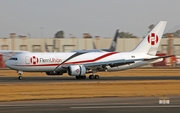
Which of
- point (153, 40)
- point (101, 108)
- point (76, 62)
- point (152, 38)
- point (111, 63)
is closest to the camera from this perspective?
point (101, 108)

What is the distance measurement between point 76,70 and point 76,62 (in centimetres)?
253

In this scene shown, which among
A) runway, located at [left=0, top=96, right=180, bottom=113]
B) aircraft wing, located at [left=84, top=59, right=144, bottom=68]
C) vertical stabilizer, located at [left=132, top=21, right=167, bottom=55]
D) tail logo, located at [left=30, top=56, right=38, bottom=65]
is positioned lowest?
runway, located at [left=0, top=96, right=180, bottom=113]

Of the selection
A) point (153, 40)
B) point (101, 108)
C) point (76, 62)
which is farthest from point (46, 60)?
point (101, 108)

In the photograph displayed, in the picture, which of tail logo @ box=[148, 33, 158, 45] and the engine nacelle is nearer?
the engine nacelle

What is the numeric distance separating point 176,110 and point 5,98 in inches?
519

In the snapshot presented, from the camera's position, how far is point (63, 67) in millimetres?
57188

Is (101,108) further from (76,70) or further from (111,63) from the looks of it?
(111,63)

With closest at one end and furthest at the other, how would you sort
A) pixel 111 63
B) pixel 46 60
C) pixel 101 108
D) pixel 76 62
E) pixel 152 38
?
1. pixel 101 108
2. pixel 46 60
3. pixel 76 62
4. pixel 111 63
5. pixel 152 38

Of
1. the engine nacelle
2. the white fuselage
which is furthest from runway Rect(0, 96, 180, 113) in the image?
the white fuselage

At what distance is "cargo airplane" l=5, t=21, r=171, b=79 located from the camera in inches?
2244

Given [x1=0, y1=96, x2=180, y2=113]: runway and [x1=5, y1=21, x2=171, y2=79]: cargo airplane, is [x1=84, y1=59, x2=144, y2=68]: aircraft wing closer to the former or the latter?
[x1=5, y1=21, x2=171, y2=79]: cargo airplane

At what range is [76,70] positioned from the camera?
5572 centimetres

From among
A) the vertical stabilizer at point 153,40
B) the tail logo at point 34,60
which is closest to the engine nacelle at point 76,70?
the tail logo at point 34,60

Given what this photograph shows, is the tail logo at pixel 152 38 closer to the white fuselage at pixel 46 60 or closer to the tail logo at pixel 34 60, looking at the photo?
the white fuselage at pixel 46 60
